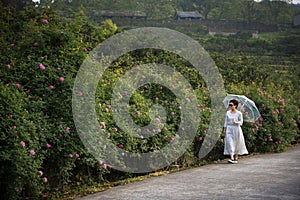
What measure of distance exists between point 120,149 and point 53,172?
1.30m

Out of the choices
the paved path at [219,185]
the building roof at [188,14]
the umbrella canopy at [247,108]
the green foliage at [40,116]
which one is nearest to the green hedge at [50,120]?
the green foliage at [40,116]

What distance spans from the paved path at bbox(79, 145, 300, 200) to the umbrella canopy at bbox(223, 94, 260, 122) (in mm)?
2491

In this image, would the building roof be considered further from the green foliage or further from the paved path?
the green foliage

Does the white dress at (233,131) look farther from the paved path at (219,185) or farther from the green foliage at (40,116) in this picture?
the green foliage at (40,116)

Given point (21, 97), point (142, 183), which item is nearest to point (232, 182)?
point (142, 183)

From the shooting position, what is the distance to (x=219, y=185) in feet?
21.0

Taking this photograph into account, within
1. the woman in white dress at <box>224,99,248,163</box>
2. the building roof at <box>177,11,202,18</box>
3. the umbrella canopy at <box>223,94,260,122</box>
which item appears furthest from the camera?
the building roof at <box>177,11,202,18</box>

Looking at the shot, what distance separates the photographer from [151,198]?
5586mm

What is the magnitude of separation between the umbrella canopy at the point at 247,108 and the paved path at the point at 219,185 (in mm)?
2491

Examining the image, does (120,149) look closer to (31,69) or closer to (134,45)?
(31,69)

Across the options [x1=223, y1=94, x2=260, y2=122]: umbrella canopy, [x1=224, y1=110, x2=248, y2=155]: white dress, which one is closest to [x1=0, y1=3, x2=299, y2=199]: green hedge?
[x1=224, y1=110, x2=248, y2=155]: white dress

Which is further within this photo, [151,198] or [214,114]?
[214,114]

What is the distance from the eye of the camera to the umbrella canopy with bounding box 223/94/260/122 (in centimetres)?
1088

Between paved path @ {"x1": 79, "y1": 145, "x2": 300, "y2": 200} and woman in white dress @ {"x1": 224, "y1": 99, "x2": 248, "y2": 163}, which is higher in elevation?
woman in white dress @ {"x1": 224, "y1": 99, "x2": 248, "y2": 163}
